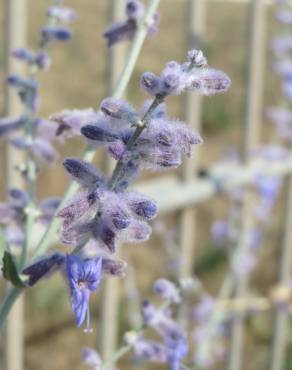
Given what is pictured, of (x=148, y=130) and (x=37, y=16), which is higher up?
(x=37, y=16)

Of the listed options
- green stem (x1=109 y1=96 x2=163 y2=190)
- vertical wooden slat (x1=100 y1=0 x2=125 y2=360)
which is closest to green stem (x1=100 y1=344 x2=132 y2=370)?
green stem (x1=109 y1=96 x2=163 y2=190)

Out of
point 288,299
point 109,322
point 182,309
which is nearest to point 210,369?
point 182,309

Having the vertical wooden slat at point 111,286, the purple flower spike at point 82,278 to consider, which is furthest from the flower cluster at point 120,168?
the vertical wooden slat at point 111,286

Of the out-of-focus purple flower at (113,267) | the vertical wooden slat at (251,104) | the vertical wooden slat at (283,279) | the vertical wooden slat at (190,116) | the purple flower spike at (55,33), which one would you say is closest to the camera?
the out-of-focus purple flower at (113,267)

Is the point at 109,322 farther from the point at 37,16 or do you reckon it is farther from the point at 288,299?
the point at 37,16

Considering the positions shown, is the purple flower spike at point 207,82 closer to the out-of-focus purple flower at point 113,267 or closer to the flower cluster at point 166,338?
the out-of-focus purple flower at point 113,267

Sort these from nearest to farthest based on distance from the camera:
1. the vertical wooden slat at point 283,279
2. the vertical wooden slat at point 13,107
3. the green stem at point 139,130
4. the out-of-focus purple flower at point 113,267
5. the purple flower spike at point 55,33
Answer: the green stem at point 139,130 → the out-of-focus purple flower at point 113,267 → the purple flower spike at point 55,33 → the vertical wooden slat at point 13,107 → the vertical wooden slat at point 283,279

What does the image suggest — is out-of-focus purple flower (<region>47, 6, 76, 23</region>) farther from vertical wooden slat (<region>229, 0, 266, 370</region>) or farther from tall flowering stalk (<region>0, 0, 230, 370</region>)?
vertical wooden slat (<region>229, 0, 266, 370</region>)
